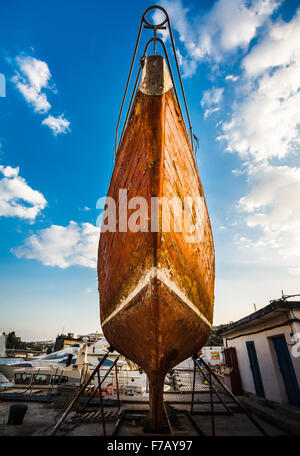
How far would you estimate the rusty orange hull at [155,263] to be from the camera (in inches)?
92.7

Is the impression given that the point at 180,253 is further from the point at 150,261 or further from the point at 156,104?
the point at 156,104

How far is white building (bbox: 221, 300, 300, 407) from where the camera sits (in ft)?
19.1

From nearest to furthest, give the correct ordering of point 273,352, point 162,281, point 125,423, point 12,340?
point 162,281 < point 125,423 < point 273,352 < point 12,340

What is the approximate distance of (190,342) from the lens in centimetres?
309

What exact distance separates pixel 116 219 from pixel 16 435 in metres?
5.03

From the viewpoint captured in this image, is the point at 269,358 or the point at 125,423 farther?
the point at 269,358

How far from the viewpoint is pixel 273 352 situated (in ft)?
22.4

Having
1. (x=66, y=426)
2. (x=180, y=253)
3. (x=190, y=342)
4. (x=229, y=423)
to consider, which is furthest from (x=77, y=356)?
(x=180, y=253)

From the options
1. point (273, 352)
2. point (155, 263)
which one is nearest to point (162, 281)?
point (155, 263)

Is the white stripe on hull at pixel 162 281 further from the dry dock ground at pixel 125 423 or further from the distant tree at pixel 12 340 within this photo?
the distant tree at pixel 12 340

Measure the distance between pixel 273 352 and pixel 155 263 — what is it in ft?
22.9

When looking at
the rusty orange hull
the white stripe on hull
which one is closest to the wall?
the rusty orange hull

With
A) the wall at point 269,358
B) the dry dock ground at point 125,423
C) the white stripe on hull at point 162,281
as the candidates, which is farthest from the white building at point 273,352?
the white stripe on hull at point 162,281

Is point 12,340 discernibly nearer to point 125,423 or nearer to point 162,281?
point 125,423
